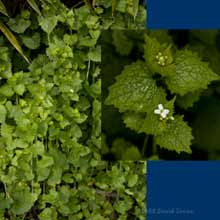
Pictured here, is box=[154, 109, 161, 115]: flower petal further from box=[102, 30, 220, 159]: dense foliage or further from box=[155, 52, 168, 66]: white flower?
box=[155, 52, 168, 66]: white flower

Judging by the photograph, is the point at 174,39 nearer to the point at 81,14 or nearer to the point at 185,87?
the point at 185,87

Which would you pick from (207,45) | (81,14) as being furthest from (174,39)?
(81,14)

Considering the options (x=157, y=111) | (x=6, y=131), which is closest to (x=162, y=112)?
(x=157, y=111)

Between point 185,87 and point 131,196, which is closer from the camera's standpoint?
point 185,87

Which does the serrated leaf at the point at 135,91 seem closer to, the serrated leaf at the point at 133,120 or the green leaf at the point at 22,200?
the serrated leaf at the point at 133,120

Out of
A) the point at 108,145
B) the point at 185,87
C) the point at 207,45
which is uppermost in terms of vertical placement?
the point at 207,45

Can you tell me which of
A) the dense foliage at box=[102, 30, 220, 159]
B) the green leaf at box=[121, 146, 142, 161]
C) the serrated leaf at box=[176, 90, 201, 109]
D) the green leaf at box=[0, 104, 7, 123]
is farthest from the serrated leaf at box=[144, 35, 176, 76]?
the green leaf at box=[0, 104, 7, 123]
